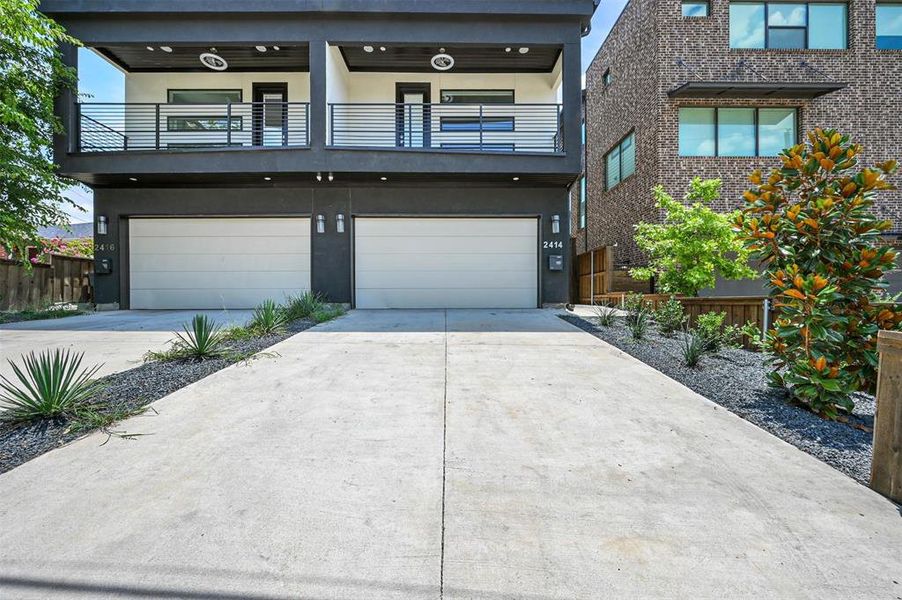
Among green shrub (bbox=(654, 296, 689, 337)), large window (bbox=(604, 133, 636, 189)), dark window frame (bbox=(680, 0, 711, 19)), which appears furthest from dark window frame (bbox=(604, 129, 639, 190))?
green shrub (bbox=(654, 296, 689, 337))

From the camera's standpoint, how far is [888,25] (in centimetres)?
1224

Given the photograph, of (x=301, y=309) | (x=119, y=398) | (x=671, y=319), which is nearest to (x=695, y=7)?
(x=671, y=319)

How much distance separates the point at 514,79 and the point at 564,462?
37.0 feet

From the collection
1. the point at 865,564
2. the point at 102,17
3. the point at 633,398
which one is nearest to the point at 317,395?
the point at 633,398

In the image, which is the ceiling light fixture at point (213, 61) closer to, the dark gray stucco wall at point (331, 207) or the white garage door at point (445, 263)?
the dark gray stucco wall at point (331, 207)

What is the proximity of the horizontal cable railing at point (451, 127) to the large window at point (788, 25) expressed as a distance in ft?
20.4

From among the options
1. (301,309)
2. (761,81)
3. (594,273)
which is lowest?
(301,309)

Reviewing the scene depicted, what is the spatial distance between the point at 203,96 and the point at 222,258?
4441 mm

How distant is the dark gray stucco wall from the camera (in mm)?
10844

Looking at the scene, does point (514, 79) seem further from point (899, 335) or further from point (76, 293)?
point (76, 293)

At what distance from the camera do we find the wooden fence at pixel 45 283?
416 inches

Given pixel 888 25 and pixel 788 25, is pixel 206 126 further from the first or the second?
pixel 888 25

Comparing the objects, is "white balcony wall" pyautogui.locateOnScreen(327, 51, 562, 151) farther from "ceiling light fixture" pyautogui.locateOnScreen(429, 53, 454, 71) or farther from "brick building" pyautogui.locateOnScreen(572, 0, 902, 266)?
"brick building" pyautogui.locateOnScreen(572, 0, 902, 266)

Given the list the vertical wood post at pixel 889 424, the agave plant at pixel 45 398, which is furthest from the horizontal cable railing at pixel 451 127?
the vertical wood post at pixel 889 424
